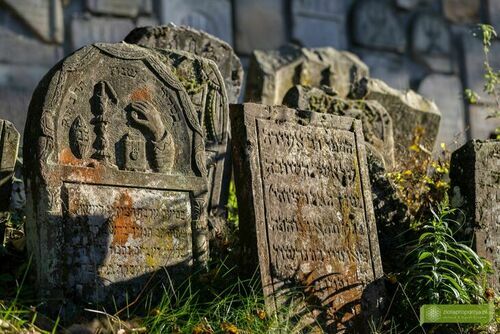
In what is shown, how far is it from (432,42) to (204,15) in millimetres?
2835

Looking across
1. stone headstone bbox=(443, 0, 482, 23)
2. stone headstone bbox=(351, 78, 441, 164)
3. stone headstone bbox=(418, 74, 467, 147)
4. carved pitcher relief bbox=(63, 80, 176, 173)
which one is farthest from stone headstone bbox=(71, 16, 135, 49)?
carved pitcher relief bbox=(63, 80, 176, 173)

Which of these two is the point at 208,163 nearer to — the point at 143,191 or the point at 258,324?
the point at 143,191

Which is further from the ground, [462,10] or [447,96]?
[462,10]

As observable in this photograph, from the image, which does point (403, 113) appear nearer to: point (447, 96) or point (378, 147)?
point (378, 147)

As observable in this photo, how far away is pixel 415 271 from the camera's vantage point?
5184 mm

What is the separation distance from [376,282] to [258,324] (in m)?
0.89

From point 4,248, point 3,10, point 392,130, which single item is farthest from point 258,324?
point 3,10

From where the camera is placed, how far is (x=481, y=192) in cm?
556

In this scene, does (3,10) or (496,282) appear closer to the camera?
(496,282)

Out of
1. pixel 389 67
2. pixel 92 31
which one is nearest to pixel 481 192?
pixel 92 31

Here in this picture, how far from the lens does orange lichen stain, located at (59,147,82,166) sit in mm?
4812

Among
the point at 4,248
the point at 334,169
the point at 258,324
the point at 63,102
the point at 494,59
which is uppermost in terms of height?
the point at 494,59

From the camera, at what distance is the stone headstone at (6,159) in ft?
16.7

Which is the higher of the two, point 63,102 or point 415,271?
point 63,102
